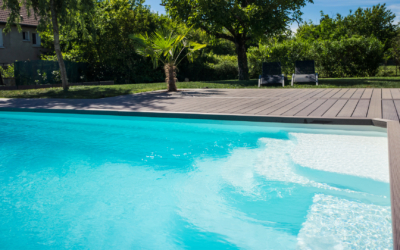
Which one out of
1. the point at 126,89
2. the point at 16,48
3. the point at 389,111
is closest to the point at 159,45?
the point at 126,89

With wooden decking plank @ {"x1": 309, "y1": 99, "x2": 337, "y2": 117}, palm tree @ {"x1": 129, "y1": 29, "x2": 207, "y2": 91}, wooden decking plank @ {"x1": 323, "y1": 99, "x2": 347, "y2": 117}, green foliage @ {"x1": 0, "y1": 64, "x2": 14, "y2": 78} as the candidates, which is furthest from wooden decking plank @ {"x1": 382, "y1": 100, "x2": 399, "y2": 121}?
green foliage @ {"x1": 0, "y1": 64, "x2": 14, "y2": 78}

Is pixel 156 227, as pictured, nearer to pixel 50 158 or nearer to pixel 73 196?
pixel 73 196

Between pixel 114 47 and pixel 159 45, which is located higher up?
pixel 114 47

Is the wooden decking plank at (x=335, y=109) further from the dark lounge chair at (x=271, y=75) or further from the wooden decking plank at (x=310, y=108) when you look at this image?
the dark lounge chair at (x=271, y=75)

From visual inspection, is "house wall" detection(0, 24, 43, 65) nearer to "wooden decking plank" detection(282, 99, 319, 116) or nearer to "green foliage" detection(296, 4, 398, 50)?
"wooden decking plank" detection(282, 99, 319, 116)

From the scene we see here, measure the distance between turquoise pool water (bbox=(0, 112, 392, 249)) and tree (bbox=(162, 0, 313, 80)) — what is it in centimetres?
1271

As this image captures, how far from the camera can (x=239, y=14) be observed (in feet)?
59.5

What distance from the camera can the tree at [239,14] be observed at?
18188mm

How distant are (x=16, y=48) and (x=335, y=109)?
2598 cm

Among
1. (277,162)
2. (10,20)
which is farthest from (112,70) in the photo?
(277,162)

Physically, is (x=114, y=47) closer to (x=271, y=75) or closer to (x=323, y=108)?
(x=271, y=75)

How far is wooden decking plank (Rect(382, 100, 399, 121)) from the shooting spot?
5926 mm

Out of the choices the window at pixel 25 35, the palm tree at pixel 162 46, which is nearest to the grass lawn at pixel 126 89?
the palm tree at pixel 162 46

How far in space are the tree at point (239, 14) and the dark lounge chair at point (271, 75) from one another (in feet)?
10.6
